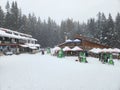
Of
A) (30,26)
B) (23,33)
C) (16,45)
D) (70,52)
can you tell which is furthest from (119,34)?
(30,26)

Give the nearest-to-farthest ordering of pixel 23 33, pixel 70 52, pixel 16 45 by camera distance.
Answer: pixel 70 52
pixel 16 45
pixel 23 33

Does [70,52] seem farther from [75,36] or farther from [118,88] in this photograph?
[118,88]

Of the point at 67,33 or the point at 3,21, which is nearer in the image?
the point at 67,33

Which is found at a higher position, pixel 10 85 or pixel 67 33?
pixel 67 33

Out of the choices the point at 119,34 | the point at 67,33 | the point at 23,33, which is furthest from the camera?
the point at 23,33

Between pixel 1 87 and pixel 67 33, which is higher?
pixel 67 33

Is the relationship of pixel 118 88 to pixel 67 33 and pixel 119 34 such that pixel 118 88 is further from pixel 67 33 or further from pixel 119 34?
pixel 67 33

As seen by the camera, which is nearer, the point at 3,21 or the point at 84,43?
the point at 84,43

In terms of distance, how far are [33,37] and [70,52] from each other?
19.1 metres

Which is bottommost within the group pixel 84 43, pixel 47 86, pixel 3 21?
pixel 47 86

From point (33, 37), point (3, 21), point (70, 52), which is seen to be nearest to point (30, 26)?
point (33, 37)

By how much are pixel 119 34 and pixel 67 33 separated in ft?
47.7

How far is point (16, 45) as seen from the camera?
102 feet

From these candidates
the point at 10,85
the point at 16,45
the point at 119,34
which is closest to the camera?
the point at 10,85
